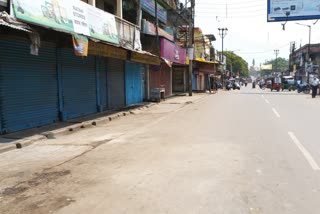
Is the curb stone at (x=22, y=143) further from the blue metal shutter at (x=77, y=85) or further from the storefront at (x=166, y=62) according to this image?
the storefront at (x=166, y=62)

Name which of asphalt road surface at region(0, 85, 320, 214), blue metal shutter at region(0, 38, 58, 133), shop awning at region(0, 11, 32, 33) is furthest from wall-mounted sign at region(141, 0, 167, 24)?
shop awning at region(0, 11, 32, 33)

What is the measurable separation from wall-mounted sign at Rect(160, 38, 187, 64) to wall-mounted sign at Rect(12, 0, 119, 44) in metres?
8.03

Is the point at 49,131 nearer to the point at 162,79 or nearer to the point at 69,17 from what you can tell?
the point at 69,17

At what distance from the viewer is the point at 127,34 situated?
20078mm

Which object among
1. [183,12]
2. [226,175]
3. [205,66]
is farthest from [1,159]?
[205,66]

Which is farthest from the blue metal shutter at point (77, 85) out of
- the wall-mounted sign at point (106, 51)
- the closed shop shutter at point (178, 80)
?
the closed shop shutter at point (178, 80)

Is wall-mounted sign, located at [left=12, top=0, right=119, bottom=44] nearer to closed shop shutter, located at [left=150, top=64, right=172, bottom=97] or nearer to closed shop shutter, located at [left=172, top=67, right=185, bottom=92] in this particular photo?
closed shop shutter, located at [left=150, top=64, right=172, bottom=97]

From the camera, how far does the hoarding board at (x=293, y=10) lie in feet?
121

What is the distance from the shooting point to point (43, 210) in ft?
16.5

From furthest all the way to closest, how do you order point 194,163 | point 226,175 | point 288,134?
point 288,134 → point 194,163 → point 226,175

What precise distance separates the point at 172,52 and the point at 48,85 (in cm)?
1628

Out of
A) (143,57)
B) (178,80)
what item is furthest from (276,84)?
(143,57)

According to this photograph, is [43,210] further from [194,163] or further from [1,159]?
[1,159]

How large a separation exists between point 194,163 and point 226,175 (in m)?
1.05
